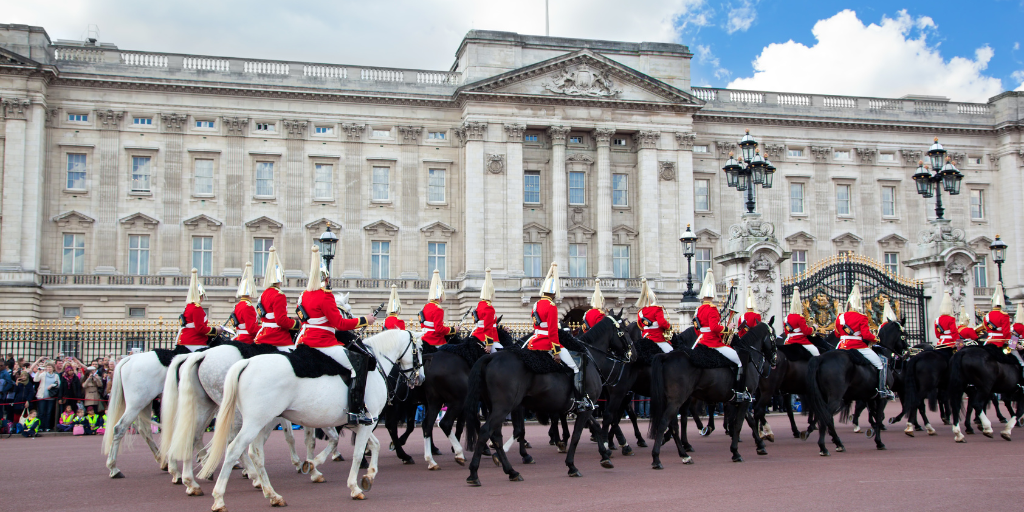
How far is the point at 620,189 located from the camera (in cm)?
4728

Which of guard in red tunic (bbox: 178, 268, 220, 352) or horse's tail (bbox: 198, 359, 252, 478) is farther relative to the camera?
guard in red tunic (bbox: 178, 268, 220, 352)

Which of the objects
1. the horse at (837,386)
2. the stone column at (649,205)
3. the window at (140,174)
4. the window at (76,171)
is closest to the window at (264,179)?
the window at (140,174)

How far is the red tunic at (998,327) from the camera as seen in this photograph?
1808 centimetres

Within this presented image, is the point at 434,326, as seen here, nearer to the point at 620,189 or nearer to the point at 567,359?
the point at 567,359

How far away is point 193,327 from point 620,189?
3489cm

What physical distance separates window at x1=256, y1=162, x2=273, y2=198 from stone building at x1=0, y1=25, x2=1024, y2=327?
19cm

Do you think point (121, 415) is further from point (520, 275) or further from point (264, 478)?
point (520, 275)

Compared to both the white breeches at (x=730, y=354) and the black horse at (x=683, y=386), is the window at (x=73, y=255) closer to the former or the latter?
the black horse at (x=683, y=386)

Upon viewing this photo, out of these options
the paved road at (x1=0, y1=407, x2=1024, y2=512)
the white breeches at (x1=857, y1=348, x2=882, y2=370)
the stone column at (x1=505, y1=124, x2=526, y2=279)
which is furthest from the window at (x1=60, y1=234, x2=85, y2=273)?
the white breeches at (x1=857, y1=348, x2=882, y2=370)

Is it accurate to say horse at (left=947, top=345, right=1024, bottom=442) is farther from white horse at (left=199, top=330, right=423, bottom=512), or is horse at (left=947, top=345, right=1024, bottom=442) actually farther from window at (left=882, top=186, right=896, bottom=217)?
window at (left=882, top=186, right=896, bottom=217)

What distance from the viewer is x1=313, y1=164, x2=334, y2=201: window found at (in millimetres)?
44562

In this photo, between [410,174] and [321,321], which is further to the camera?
[410,174]

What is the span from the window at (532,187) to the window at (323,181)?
9579 mm

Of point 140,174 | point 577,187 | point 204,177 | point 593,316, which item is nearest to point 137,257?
point 140,174
